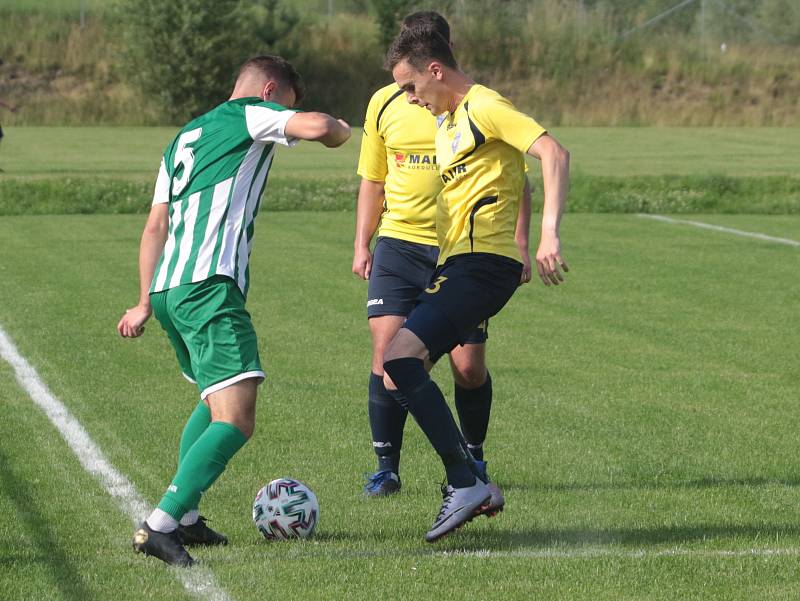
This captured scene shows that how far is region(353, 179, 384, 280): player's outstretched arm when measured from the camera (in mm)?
→ 7469

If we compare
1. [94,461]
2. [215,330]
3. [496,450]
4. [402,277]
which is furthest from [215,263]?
[496,450]

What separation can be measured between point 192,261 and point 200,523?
110 cm

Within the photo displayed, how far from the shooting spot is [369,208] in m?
7.50

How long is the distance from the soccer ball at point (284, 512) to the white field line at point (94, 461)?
534 mm

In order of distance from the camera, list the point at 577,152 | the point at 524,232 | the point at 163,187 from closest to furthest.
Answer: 1. the point at 163,187
2. the point at 524,232
3. the point at 577,152

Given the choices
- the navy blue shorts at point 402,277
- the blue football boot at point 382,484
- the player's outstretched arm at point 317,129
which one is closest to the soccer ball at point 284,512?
the blue football boot at point 382,484

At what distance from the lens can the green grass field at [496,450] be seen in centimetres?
552

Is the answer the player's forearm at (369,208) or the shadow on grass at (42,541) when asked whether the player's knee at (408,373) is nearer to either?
the shadow on grass at (42,541)

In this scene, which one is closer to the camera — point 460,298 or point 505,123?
point 505,123

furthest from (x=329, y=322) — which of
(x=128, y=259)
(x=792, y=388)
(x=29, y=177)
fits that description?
(x=29, y=177)

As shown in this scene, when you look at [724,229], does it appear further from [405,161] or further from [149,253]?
[149,253]

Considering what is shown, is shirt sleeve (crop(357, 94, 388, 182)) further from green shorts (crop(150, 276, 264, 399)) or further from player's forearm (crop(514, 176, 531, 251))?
green shorts (crop(150, 276, 264, 399))

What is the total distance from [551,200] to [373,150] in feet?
6.11

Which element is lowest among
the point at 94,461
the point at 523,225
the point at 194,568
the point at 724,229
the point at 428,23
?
the point at 724,229
